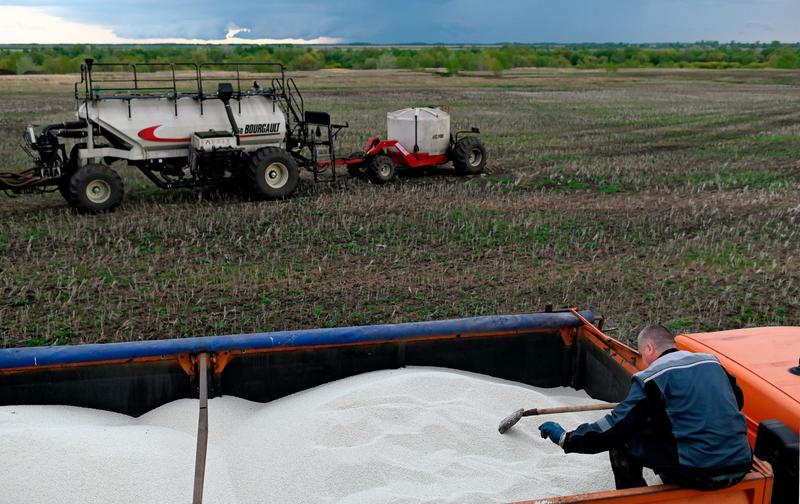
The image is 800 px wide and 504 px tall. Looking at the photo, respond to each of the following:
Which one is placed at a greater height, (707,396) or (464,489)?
(707,396)

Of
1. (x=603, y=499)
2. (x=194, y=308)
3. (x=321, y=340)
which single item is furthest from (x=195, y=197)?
(x=603, y=499)

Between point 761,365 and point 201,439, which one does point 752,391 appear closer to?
point 761,365

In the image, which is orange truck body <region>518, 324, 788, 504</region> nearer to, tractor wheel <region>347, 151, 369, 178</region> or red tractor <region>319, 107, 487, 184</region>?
red tractor <region>319, 107, 487, 184</region>

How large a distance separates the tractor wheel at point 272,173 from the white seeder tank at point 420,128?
8.34 ft

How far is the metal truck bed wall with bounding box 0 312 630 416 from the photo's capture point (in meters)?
4.56

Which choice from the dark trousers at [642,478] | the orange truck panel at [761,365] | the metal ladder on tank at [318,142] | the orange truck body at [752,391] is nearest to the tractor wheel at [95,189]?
the metal ladder on tank at [318,142]

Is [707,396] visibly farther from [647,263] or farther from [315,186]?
[315,186]

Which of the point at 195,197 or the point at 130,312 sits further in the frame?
the point at 195,197

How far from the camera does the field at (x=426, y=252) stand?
765 centimetres

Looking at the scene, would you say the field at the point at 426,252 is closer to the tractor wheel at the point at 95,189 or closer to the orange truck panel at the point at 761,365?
the tractor wheel at the point at 95,189

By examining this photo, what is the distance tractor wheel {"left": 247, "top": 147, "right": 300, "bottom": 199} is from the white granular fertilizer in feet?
26.2

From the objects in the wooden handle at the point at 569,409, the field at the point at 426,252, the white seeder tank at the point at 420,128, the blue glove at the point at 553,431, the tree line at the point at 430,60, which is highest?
the tree line at the point at 430,60

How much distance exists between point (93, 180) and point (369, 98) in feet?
77.1

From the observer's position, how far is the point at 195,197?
12977 mm
